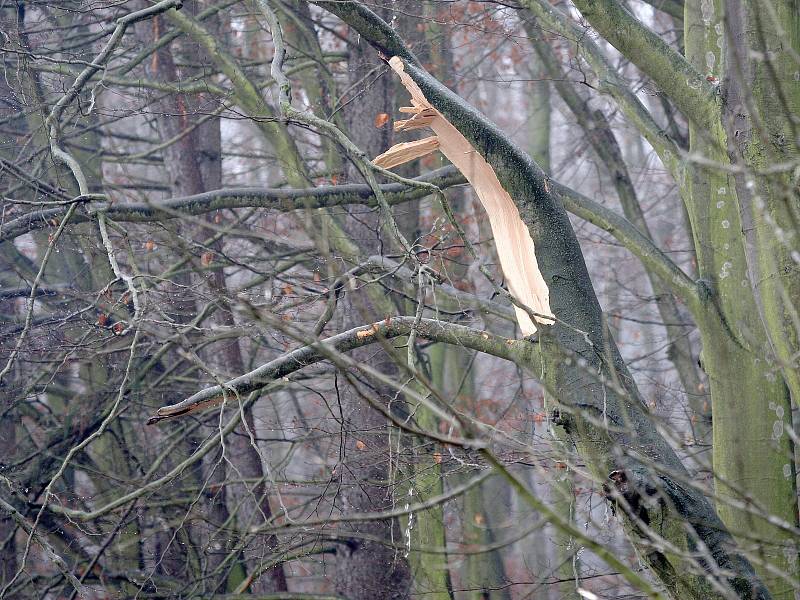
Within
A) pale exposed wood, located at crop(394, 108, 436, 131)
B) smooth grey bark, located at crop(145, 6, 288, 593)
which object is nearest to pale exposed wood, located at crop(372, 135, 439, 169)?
pale exposed wood, located at crop(394, 108, 436, 131)

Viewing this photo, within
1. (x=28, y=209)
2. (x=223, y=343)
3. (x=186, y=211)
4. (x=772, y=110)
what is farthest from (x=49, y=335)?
(x=772, y=110)

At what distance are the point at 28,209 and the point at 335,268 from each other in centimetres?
628

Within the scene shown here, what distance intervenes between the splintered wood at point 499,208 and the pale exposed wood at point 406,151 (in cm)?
3

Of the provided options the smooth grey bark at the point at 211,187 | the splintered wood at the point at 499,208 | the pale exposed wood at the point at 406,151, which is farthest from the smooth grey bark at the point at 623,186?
the splintered wood at the point at 499,208

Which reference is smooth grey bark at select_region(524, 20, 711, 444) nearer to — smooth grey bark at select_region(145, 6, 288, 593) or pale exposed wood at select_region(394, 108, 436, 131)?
smooth grey bark at select_region(145, 6, 288, 593)

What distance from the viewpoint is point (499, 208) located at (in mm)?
4078

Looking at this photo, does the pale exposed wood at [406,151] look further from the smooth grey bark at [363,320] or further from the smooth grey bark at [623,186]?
the smooth grey bark at [623,186]

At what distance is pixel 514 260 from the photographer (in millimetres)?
4078

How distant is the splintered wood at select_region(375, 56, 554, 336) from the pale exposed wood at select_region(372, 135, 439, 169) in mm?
26

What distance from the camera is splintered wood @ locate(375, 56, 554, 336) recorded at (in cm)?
392

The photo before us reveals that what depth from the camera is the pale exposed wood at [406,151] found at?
421cm

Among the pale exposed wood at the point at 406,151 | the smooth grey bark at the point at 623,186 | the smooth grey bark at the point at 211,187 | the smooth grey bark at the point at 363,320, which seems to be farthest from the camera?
the smooth grey bark at the point at 623,186

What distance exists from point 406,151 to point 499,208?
564mm

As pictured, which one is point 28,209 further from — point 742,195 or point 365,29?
point 742,195
